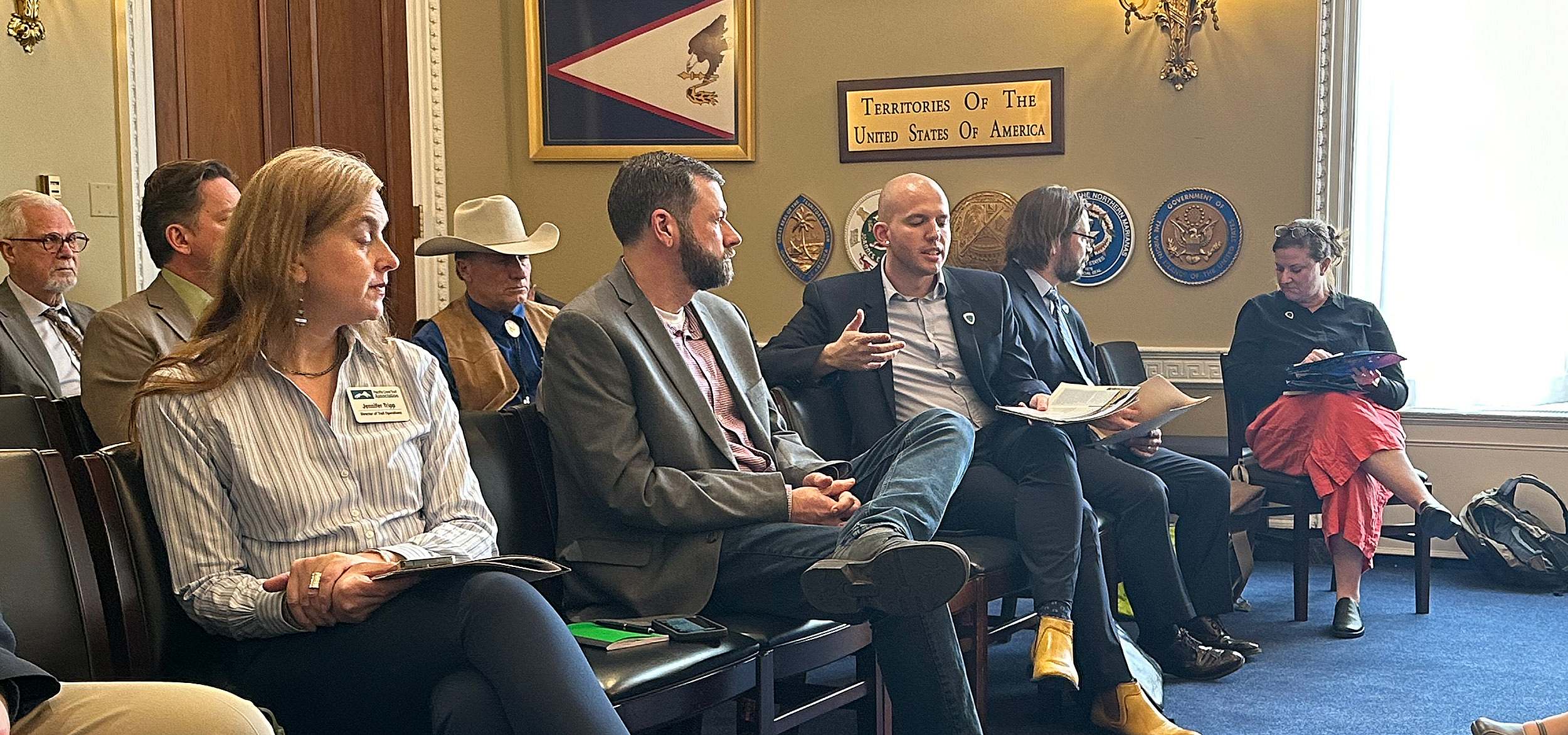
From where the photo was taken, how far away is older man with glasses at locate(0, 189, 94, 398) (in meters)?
4.21

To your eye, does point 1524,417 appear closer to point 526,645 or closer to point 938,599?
point 938,599

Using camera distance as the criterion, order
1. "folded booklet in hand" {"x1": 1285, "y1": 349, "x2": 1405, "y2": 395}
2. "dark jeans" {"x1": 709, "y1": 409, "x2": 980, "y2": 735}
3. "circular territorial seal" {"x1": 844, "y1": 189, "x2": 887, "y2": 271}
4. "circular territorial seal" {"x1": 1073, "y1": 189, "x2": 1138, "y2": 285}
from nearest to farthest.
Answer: "dark jeans" {"x1": 709, "y1": 409, "x2": 980, "y2": 735} → "folded booklet in hand" {"x1": 1285, "y1": 349, "x2": 1405, "y2": 395} → "circular territorial seal" {"x1": 1073, "y1": 189, "x2": 1138, "y2": 285} → "circular territorial seal" {"x1": 844, "y1": 189, "x2": 887, "y2": 271}

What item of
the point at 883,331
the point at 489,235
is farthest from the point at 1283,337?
the point at 489,235

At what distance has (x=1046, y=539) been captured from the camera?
3131mm

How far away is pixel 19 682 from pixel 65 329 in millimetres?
3211

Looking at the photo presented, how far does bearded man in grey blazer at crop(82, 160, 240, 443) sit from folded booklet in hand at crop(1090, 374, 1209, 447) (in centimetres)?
207

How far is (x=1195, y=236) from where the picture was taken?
5.36 meters

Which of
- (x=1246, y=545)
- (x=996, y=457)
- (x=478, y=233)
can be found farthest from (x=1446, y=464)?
(x=478, y=233)

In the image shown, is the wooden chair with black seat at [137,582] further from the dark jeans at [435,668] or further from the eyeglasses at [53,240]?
the eyeglasses at [53,240]

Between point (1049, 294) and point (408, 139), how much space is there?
10.3ft

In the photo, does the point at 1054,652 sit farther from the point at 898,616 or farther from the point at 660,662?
the point at 660,662

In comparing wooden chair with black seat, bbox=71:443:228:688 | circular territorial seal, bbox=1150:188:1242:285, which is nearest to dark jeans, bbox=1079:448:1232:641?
circular territorial seal, bbox=1150:188:1242:285

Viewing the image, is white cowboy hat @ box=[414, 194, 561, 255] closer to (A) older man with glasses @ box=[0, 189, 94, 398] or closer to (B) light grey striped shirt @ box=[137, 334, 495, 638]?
(A) older man with glasses @ box=[0, 189, 94, 398]

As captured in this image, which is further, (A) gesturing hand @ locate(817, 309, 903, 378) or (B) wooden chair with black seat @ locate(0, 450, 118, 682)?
(A) gesturing hand @ locate(817, 309, 903, 378)
